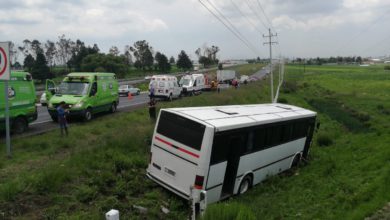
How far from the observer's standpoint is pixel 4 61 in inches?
444

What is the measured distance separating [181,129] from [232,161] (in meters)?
1.74

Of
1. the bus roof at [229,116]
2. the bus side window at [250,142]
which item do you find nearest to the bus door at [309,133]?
the bus roof at [229,116]

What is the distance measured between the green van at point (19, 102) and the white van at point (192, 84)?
23.9 meters

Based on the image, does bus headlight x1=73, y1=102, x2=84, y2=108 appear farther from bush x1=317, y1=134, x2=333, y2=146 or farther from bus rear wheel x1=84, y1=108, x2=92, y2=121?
bush x1=317, y1=134, x2=333, y2=146

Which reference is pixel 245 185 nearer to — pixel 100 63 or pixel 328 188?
pixel 328 188

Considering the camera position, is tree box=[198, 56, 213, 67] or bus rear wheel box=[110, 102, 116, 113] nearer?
bus rear wheel box=[110, 102, 116, 113]

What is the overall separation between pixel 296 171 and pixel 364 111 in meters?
25.3

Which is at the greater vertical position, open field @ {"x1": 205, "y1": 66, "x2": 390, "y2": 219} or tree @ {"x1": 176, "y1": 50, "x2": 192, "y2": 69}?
tree @ {"x1": 176, "y1": 50, "x2": 192, "y2": 69}

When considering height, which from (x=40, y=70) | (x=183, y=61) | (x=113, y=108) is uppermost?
(x=183, y=61)

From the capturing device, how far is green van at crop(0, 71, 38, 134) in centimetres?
1441

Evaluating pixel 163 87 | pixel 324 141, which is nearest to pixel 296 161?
pixel 324 141

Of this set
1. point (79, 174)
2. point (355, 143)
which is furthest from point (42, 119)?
point (355, 143)

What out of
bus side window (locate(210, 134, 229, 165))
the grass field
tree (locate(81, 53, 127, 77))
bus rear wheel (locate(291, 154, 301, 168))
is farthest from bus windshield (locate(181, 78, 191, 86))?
tree (locate(81, 53, 127, 77))

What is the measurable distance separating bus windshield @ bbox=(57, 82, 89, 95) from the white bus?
10408mm
